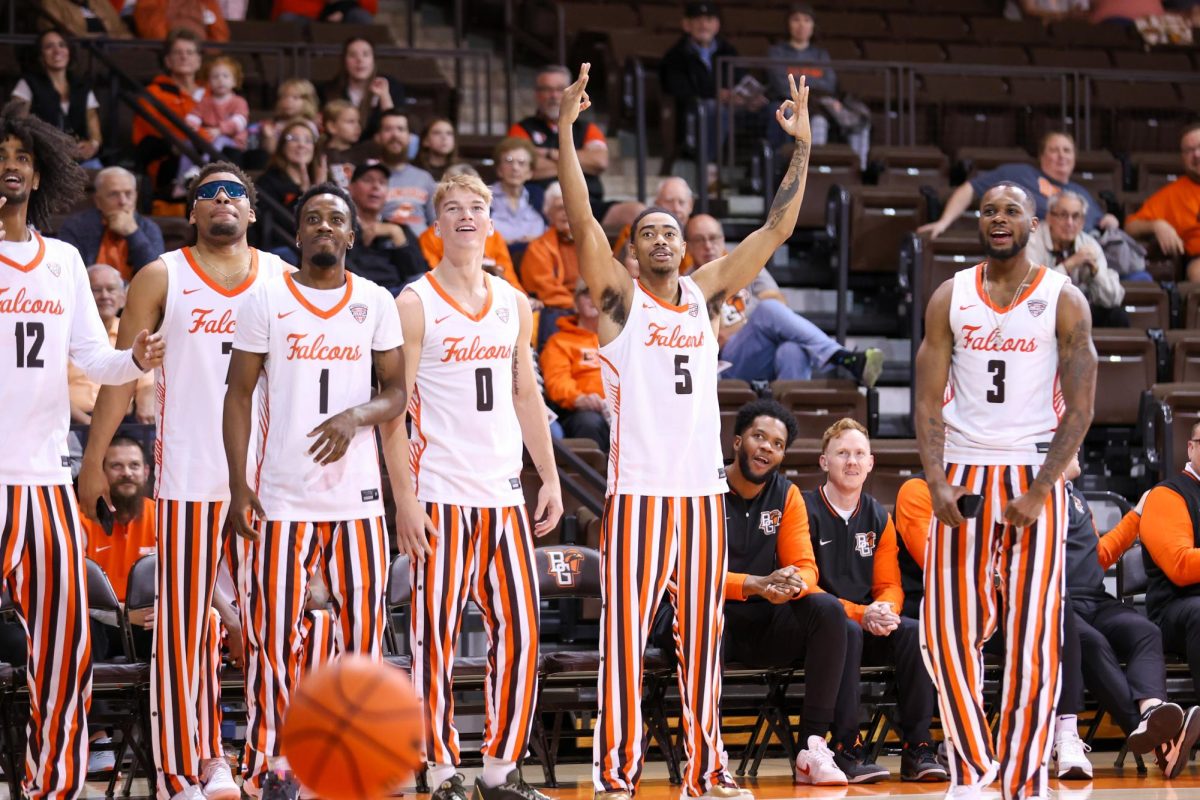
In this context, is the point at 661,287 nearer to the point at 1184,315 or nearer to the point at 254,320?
the point at 254,320

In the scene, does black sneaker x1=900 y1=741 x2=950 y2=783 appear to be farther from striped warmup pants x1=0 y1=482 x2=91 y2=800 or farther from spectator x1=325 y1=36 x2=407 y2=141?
spectator x1=325 y1=36 x2=407 y2=141

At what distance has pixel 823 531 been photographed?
25.7ft

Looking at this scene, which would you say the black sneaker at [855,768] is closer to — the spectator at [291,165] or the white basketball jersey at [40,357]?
the white basketball jersey at [40,357]

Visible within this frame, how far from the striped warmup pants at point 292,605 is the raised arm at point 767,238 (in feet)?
5.34

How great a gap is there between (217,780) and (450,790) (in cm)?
80

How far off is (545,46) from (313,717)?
1114 cm

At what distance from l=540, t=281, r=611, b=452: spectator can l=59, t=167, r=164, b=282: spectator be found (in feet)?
7.36

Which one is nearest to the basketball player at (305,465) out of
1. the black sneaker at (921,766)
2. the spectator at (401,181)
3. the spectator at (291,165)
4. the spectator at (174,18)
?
the black sneaker at (921,766)

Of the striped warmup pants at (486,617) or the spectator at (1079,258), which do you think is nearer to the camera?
the striped warmup pants at (486,617)

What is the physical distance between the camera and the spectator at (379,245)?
9.96 m

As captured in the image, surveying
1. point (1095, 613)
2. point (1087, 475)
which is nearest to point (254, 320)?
point (1095, 613)

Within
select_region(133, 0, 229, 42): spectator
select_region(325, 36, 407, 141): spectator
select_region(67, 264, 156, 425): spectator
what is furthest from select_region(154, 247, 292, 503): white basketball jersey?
select_region(133, 0, 229, 42): spectator

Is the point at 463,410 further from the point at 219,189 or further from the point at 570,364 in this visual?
the point at 570,364

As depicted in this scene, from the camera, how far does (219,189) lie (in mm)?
6207
